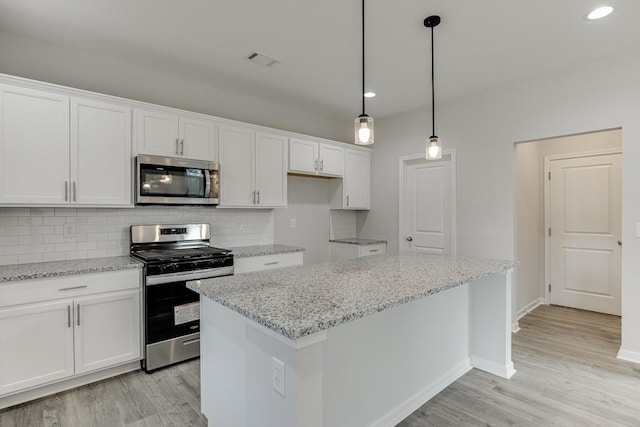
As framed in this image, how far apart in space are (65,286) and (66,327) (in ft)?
0.97

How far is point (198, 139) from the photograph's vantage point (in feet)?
10.9

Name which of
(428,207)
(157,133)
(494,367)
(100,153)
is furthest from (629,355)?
(100,153)

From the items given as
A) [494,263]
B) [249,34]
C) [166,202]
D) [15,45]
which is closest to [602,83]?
[494,263]

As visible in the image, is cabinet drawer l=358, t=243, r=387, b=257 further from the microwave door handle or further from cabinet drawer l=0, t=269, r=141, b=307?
cabinet drawer l=0, t=269, r=141, b=307

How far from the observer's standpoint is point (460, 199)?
4.14 meters

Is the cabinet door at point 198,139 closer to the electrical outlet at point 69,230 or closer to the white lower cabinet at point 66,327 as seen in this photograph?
the electrical outlet at point 69,230

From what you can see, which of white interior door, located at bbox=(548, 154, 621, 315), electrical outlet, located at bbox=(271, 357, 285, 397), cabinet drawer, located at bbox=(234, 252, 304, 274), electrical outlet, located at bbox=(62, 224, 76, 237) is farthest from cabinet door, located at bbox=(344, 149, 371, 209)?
electrical outlet, located at bbox=(271, 357, 285, 397)

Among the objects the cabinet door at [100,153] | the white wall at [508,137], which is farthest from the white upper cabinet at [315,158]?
the cabinet door at [100,153]

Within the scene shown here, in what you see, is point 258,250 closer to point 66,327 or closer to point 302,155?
point 302,155

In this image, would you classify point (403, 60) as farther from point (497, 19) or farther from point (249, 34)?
point (249, 34)

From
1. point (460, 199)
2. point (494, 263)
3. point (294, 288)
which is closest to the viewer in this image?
point (294, 288)

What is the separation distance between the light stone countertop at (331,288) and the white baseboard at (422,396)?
0.85m

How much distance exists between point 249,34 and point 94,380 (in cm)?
→ 293

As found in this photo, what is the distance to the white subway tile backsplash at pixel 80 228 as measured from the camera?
2.67m
